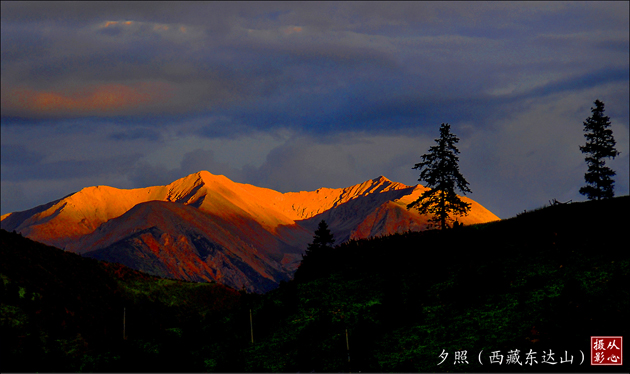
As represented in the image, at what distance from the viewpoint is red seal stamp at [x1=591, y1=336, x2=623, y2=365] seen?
852 inches

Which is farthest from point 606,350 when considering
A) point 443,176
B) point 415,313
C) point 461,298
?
point 443,176

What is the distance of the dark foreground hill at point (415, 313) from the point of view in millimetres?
24922

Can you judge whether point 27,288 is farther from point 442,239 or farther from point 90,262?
point 442,239

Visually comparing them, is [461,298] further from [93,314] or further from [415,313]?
[93,314]

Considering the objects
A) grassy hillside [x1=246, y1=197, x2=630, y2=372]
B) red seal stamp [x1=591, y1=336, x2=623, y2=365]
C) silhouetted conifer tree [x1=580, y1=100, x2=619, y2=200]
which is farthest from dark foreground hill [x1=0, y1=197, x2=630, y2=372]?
silhouetted conifer tree [x1=580, y1=100, x2=619, y2=200]

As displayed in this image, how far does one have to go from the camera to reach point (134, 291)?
205ft

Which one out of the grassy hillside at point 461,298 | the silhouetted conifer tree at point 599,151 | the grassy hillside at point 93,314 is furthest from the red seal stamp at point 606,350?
the silhouetted conifer tree at point 599,151

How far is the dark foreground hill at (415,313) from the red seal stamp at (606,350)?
1.12 ft

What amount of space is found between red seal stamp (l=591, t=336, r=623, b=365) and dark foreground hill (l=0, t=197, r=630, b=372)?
0.34 metres

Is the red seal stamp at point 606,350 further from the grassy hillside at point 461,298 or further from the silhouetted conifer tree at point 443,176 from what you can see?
the silhouetted conifer tree at point 443,176

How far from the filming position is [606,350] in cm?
2203

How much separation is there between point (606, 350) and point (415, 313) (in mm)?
8776

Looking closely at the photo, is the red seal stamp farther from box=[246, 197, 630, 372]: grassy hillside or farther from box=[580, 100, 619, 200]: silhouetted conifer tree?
box=[580, 100, 619, 200]: silhouetted conifer tree

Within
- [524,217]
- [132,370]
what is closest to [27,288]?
[132,370]
